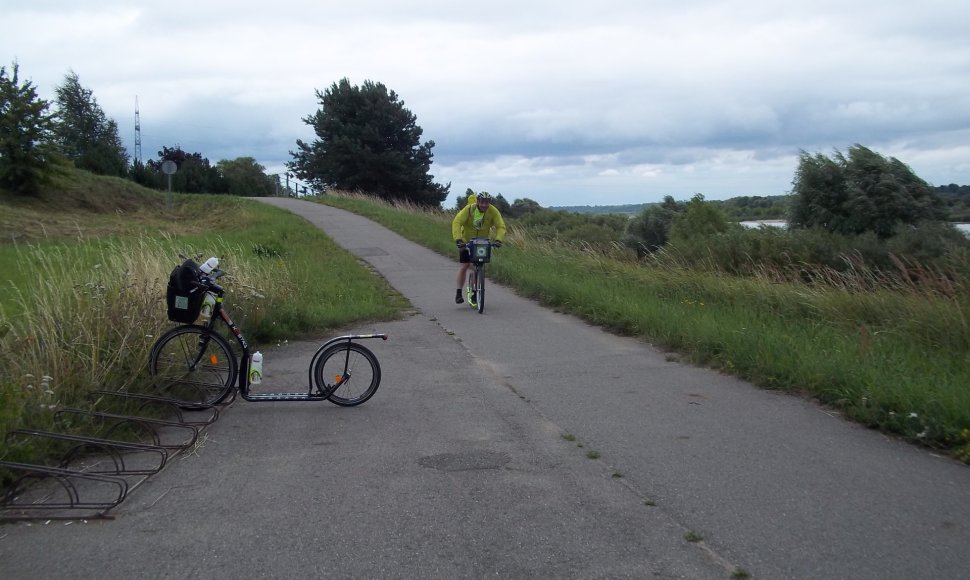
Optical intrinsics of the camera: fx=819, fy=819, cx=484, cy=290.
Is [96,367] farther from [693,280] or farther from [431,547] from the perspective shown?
[693,280]

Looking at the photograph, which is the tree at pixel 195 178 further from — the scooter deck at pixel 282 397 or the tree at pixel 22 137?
the scooter deck at pixel 282 397

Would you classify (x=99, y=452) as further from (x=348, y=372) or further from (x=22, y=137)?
(x=22, y=137)

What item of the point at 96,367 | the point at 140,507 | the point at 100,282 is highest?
the point at 100,282

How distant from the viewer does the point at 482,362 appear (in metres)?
8.58

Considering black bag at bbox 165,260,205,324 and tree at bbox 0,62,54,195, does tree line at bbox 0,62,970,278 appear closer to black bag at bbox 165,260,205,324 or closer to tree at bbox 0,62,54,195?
tree at bbox 0,62,54,195

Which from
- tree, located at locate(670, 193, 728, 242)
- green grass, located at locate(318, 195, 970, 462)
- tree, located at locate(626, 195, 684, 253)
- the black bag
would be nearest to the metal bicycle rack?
the black bag

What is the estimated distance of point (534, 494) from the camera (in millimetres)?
4793

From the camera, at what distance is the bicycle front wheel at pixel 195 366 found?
6805 mm

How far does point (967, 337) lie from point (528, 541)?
5936mm

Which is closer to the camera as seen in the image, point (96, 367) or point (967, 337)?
point (96, 367)

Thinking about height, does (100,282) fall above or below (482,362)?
above

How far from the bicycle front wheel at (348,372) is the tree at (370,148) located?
155ft

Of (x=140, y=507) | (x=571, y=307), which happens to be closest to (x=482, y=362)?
(x=571, y=307)

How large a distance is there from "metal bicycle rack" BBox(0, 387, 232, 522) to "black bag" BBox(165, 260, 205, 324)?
0.64 m
